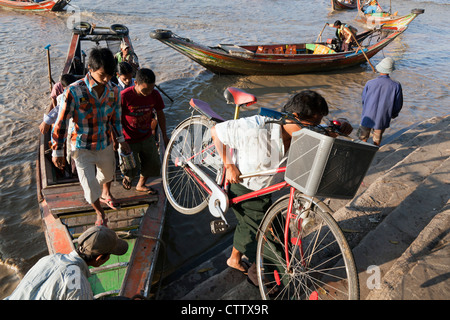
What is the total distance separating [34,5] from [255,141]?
19944 millimetres

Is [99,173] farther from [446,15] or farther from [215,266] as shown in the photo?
[446,15]

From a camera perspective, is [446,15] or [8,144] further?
[446,15]

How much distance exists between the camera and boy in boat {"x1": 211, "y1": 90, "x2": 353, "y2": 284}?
2.12m

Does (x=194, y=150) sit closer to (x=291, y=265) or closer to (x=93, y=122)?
(x=93, y=122)

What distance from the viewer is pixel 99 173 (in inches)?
132

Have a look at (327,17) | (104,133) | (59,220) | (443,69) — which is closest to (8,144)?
(59,220)

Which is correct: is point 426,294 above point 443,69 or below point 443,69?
above

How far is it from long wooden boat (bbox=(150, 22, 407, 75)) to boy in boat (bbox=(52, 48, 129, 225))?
6.04 m

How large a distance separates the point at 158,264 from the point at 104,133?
1.83 m

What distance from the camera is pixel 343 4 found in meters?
23.1

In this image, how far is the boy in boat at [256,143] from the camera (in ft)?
6.95

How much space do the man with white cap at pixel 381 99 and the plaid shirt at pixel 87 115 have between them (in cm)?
Answer: 376

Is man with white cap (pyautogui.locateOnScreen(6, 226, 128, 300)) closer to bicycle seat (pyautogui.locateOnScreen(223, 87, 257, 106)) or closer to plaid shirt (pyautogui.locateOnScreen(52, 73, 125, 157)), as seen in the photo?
plaid shirt (pyautogui.locateOnScreen(52, 73, 125, 157))
